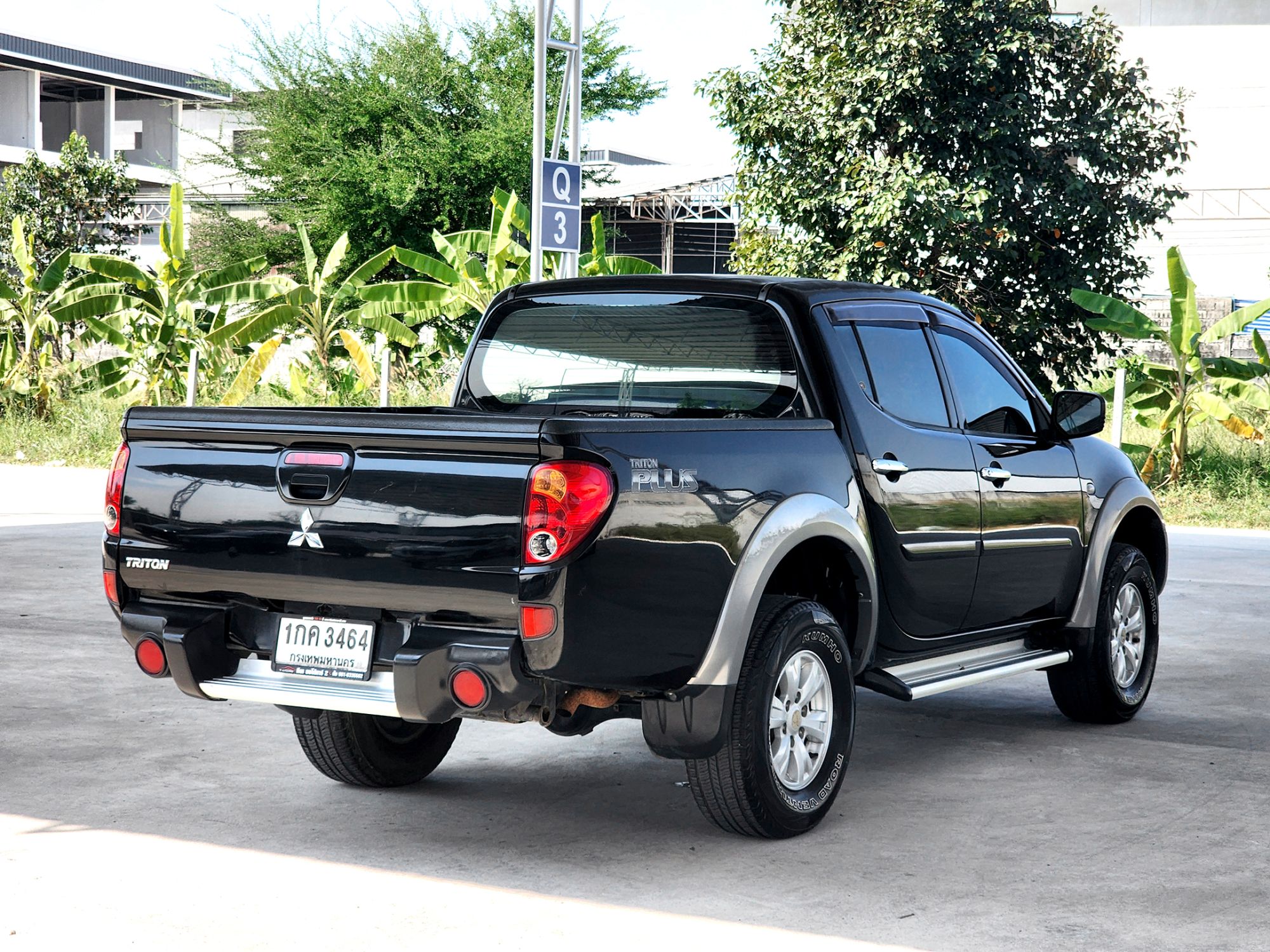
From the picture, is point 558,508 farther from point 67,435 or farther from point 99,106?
point 99,106

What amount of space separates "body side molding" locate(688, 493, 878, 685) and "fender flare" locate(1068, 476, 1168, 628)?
5.45 ft

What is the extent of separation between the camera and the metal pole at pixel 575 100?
14.8 m

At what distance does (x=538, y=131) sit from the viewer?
14.3 m

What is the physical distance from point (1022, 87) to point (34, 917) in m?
15.4

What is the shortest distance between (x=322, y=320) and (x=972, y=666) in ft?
54.3

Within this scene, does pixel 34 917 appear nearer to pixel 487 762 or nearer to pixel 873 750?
pixel 487 762

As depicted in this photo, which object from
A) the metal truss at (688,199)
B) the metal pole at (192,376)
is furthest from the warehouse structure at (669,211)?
the metal pole at (192,376)

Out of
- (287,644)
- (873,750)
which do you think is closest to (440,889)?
(287,644)

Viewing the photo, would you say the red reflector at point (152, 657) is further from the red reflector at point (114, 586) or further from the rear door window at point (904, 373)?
the rear door window at point (904, 373)

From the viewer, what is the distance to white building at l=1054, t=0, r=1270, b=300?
Result: 132 ft

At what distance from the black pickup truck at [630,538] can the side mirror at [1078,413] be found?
0.23 metres

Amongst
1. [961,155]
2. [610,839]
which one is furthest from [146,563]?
[961,155]

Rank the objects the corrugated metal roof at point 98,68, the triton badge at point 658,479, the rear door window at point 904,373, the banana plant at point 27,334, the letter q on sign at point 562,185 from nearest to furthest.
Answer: the triton badge at point 658,479 < the rear door window at point 904,373 < the letter q on sign at point 562,185 < the banana plant at point 27,334 < the corrugated metal roof at point 98,68

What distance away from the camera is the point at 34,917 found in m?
4.29
